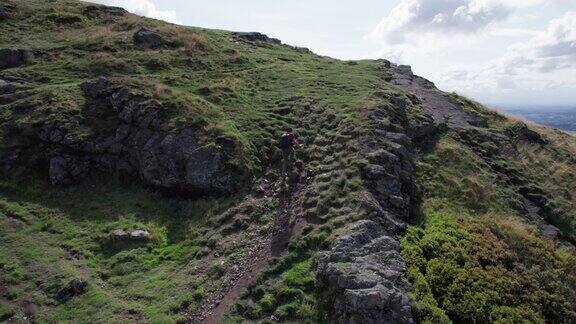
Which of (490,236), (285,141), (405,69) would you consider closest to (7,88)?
(285,141)

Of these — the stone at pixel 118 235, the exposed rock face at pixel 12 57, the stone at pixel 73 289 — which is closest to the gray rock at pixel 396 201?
the stone at pixel 118 235

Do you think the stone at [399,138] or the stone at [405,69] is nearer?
the stone at [399,138]

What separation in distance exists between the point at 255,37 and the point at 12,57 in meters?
29.0

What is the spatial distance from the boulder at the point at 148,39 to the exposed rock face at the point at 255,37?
A: 42.6 feet

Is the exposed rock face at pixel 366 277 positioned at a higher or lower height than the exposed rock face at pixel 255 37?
lower

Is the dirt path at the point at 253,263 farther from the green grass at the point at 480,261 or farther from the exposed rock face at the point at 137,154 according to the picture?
the green grass at the point at 480,261

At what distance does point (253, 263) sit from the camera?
22.5 metres

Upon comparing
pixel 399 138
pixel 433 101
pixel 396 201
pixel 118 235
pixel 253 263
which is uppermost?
pixel 433 101

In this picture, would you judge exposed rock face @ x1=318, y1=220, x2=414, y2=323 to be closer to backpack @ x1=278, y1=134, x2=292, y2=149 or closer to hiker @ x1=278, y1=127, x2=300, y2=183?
hiker @ x1=278, y1=127, x2=300, y2=183

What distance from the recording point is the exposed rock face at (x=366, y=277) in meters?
18.1

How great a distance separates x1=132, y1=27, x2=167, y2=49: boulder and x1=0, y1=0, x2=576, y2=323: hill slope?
1.18m

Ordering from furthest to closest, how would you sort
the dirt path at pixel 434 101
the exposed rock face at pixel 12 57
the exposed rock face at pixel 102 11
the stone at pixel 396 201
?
the exposed rock face at pixel 102 11 < the exposed rock face at pixel 12 57 < the dirt path at pixel 434 101 < the stone at pixel 396 201

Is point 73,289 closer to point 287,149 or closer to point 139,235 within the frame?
point 139,235

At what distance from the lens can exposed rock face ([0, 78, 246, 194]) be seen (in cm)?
2912
